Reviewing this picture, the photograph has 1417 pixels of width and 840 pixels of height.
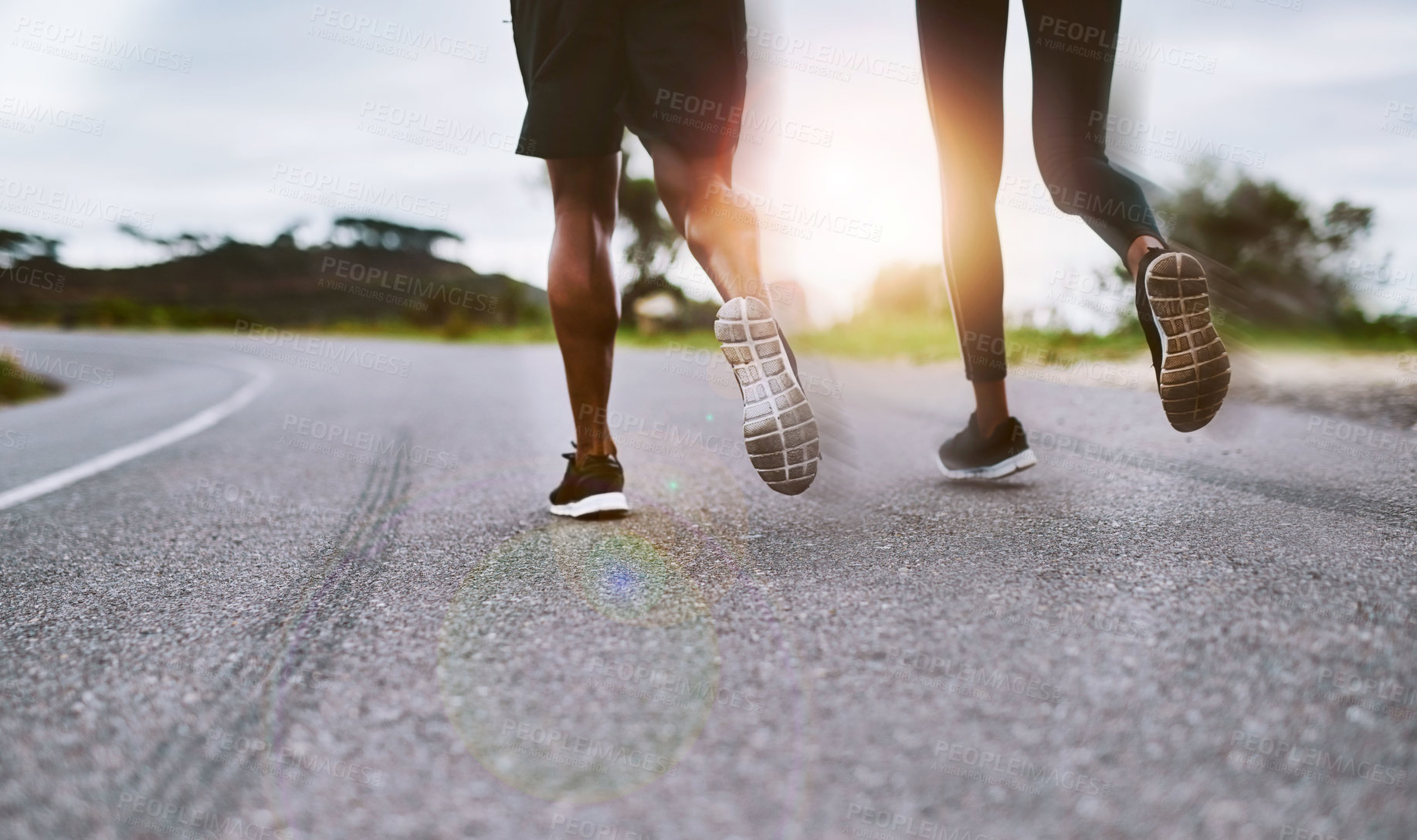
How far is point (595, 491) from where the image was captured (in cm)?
222

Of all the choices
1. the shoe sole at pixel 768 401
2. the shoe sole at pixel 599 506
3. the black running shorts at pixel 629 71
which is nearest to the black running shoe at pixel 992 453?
the shoe sole at pixel 768 401

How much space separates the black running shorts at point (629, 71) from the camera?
2.03 meters

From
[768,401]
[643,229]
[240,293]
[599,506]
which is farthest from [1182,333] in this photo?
[240,293]

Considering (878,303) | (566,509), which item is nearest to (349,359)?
(878,303)

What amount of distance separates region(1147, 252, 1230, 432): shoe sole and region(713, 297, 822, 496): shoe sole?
30.5 inches

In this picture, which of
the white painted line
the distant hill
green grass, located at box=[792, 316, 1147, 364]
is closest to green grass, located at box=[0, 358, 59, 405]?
the white painted line

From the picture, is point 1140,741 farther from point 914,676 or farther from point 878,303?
point 878,303

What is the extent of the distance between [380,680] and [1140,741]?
979mm

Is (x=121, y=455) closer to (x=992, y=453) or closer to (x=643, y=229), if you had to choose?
(x=992, y=453)

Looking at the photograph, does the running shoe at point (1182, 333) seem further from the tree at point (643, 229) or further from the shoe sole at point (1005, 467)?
→ the tree at point (643, 229)

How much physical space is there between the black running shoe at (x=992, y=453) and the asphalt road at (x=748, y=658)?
0.08 m

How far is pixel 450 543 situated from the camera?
2051 mm

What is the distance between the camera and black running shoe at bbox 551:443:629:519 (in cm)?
→ 221

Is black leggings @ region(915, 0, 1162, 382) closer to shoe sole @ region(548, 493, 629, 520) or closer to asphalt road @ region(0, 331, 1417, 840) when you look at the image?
asphalt road @ region(0, 331, 1417, 840)
